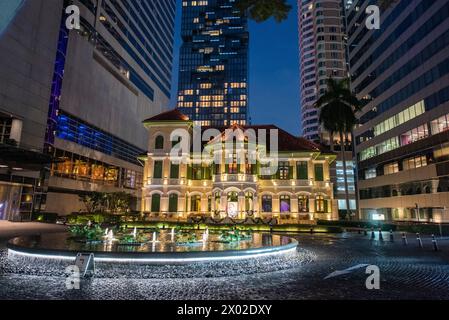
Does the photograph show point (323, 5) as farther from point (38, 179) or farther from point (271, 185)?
point (38, 179)

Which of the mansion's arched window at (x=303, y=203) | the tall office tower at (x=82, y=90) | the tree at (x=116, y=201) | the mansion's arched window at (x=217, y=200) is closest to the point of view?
the tall office tower at (x=82, y=90)

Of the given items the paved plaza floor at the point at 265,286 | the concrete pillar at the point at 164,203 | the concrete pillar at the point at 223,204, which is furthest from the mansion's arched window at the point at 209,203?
the paved plaza floor at the point at 265,286

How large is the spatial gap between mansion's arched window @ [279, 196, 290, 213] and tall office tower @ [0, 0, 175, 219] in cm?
2675

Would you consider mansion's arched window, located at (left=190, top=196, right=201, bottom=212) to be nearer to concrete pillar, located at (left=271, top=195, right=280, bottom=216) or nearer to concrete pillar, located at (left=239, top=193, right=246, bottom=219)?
concrete pillar, located at (left=239, top=193, right=246, bottom=219)

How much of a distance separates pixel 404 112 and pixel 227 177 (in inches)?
1246

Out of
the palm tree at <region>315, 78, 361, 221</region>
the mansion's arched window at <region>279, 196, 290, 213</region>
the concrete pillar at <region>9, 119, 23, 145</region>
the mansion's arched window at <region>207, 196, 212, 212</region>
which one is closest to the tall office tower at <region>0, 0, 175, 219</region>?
the concrete pillar at <region>9, 119, 23, 145</region>

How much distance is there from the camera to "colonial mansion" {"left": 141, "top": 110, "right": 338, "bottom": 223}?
119ft

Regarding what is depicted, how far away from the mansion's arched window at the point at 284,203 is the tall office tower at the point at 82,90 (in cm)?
2675

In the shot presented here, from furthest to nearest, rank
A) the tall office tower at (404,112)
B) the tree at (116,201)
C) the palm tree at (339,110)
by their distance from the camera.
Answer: the tree at (116,201), the palm tree at (339,110), the tall office tower at (404,112)

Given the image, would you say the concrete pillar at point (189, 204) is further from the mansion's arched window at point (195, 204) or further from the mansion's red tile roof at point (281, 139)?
the mansion's red tile roof at point (281, 139)

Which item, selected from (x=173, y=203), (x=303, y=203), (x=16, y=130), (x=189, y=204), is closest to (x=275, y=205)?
(x=303, y=203)

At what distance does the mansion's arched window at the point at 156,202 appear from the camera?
37.6m

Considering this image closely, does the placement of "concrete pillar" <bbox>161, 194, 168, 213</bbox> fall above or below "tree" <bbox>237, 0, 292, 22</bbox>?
below

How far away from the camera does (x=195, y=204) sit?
1519 inches
